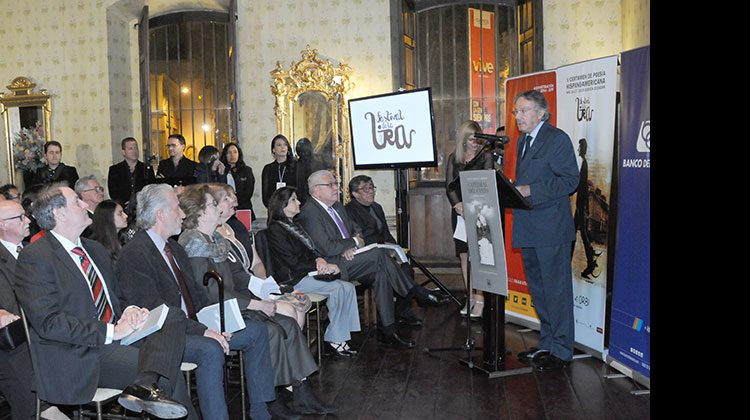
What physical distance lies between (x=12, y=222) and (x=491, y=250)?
272cm

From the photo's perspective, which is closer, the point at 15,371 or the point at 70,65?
the point at 15,371

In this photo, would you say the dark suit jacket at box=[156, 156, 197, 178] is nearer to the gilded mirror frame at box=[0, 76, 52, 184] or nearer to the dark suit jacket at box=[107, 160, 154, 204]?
the dark suit jacket at box=[107, 160, 154, 204]

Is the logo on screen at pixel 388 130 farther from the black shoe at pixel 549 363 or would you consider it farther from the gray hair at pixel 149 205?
the gray hair at pixel 149 205

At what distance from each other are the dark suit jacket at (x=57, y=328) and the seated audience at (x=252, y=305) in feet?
2.79

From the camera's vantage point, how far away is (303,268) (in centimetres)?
529

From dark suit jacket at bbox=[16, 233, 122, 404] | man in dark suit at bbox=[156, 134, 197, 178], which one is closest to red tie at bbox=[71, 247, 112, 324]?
dark suit jacket at bbox=[16, 233, 122, 404]

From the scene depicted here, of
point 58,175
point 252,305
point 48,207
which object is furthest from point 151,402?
point 58,175

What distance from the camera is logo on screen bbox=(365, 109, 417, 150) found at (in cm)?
664

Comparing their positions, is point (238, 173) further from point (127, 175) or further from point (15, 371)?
point (15, 371)

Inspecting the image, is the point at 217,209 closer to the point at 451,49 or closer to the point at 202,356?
the point at 202,356

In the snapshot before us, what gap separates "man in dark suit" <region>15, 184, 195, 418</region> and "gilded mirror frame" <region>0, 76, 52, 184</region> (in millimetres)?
7043
